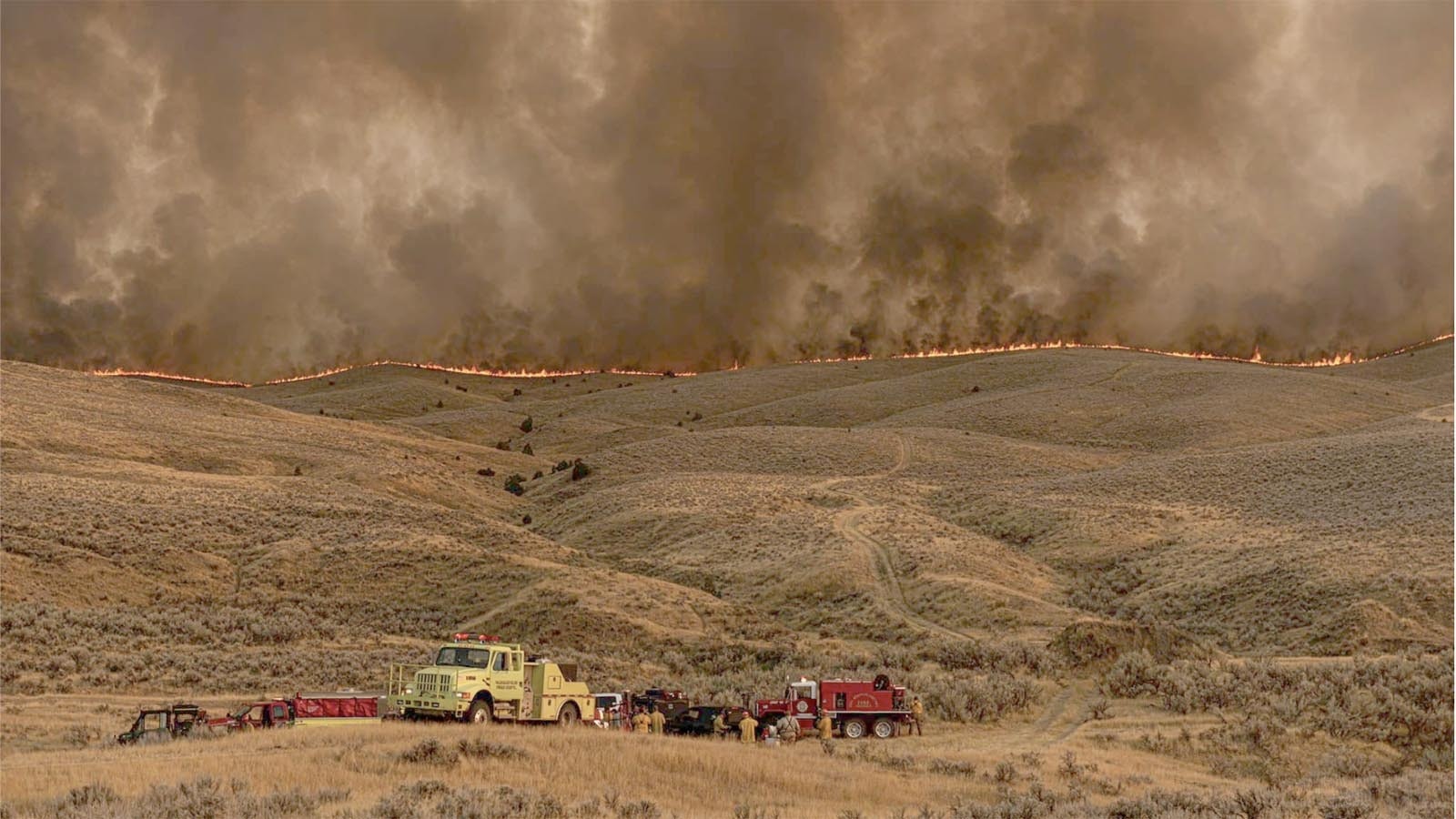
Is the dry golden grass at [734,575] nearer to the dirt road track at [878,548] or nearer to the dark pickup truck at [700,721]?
the dirt road track at [878,548]

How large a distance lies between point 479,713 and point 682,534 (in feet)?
142

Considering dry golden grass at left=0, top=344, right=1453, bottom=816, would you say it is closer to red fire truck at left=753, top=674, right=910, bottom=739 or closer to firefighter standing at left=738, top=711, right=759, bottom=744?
red fire truck at left=753, top=674, right=910, bottom=739

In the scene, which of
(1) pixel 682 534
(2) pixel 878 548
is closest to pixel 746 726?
(2) pixel 878 548

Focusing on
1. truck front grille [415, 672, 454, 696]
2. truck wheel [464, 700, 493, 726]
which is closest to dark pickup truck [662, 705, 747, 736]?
truck wheel [464, 700, 493, 726]

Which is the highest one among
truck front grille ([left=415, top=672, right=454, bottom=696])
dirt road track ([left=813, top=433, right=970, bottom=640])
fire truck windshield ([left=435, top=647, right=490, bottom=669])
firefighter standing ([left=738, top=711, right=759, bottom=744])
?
dirt road track ([left=813, top=433, right=970, bottom=640])

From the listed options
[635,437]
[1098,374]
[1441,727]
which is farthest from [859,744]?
[1098,374]

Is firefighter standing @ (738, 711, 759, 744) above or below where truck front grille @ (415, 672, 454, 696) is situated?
below

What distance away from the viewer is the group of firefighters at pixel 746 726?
27672 millimetres

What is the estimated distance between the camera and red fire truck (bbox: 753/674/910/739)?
30.4 meters

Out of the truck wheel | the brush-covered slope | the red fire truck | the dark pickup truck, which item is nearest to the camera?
the truck wheel

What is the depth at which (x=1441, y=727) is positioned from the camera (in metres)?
30.3

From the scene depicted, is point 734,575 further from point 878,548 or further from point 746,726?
point 746,726

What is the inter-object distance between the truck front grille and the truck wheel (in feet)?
2.26

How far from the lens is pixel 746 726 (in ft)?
90.5
